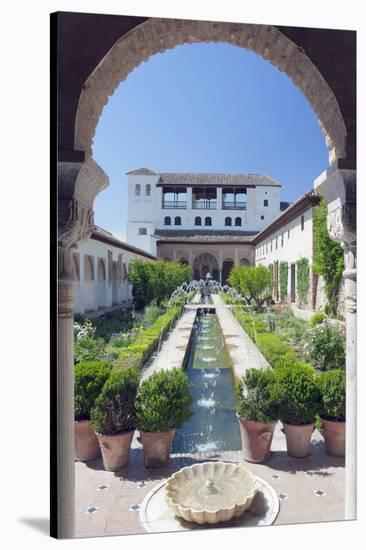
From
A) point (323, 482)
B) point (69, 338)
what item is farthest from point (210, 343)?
point (69, 338)

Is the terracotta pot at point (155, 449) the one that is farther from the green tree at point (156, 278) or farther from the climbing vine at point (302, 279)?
→ the climbing vine at point (302, 279)

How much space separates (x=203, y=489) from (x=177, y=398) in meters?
0.83

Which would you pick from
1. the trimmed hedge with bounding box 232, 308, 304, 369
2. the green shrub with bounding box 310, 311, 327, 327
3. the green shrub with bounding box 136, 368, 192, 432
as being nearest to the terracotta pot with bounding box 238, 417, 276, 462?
Result: the green shrub with bounding box 136, 368, 192, 432

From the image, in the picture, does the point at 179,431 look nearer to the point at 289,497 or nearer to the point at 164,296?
the point at 289,497

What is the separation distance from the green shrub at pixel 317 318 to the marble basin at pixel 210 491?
1.79 meters

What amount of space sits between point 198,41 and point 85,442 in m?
3.87

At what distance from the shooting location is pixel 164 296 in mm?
4914

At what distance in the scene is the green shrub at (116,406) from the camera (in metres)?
3.72

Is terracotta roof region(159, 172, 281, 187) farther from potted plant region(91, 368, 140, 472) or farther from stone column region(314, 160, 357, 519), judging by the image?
potted plant region(91, 368, 140, 472)

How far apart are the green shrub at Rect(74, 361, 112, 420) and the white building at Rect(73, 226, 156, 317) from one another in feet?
2.07

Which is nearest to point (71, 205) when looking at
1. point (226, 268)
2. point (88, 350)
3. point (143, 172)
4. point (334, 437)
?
point (143, 172)

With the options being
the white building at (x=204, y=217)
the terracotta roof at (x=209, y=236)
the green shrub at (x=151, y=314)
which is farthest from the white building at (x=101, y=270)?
the green shrub at (x=151, y=314)

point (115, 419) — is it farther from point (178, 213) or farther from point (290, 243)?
point (290, 243)

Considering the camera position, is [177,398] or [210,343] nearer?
[177,398]
